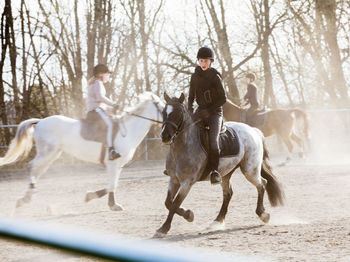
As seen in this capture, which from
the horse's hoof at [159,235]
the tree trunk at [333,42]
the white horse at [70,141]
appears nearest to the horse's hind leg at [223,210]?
the horse's hoof at [159,235]

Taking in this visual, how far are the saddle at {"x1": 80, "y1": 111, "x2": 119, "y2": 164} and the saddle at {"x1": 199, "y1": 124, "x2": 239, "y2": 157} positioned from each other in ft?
9.54

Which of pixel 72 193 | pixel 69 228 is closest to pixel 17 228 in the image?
pixel 69 228

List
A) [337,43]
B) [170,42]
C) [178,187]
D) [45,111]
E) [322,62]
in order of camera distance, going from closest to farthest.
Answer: [178,187] → [45,111] → [170,42] → [337,43] → [322,62]

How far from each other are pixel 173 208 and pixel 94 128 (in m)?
3.75

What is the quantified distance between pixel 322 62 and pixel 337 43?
2.43 m

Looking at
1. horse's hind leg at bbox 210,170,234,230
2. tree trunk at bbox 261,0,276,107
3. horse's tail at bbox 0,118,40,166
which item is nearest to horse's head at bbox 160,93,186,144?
horse's hind leg at bbox 210,170,234,230

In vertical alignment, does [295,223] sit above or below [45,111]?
below

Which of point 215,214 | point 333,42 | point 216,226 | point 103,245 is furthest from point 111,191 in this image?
point 333,42

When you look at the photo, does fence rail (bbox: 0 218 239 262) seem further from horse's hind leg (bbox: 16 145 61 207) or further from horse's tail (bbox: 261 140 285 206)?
horse's tail (bbox: 261 140 285 206)

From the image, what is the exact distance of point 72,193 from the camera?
1204 cm

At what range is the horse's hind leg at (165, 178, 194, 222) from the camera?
6.48m

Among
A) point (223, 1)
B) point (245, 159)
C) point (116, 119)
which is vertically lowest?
point (245, 159)

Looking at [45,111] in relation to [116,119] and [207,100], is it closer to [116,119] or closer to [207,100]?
[116,119]

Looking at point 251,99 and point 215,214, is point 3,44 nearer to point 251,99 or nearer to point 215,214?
point 251,99
